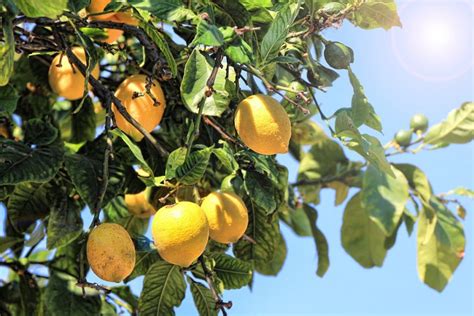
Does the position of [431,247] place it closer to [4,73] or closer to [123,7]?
[123,7]

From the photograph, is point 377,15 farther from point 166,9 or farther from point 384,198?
point 384,198

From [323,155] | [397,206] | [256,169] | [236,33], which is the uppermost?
[236,33]

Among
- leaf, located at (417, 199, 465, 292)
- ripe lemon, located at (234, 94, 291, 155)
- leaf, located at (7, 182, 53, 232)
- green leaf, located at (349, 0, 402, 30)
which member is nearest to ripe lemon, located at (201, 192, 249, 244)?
ripe lemon, located at (234, 94, 291, 155)

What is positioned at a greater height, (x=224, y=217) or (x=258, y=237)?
(x=224, y=217)

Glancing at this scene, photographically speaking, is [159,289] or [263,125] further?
[159,289]

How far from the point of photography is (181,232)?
1.12m

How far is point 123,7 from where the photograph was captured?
1.24 metres

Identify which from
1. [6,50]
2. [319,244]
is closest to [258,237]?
[319,244]

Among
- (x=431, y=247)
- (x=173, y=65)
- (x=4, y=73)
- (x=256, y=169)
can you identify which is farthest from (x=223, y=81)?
(x=431, y=247)

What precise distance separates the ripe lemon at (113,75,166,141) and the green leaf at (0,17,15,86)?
275 mm

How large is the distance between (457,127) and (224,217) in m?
1.02

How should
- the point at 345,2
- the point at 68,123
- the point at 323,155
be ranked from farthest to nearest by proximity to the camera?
the point at 323,155
the point at 68,123
the point at 345,2

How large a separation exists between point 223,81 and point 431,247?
99 centimetres

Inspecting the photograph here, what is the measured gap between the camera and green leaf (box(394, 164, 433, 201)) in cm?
198
